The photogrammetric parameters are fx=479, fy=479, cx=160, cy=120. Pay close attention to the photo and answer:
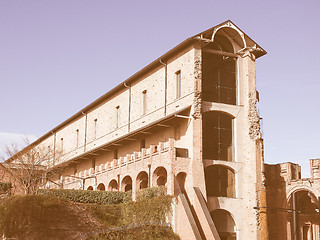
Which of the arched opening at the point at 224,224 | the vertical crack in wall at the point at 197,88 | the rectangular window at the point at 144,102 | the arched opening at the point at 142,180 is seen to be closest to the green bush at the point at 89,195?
the arched opening at the point at 142,180

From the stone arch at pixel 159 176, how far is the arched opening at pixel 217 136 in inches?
121

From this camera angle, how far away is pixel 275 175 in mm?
36875

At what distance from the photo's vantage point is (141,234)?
27969 millimetres

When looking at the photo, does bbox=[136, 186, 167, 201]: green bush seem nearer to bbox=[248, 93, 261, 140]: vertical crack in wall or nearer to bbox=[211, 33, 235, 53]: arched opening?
bbox=[248, 93, 261, 140]: vertical crack in wall

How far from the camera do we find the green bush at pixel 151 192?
29.9 meters

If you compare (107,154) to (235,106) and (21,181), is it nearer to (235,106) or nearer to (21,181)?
(21,181)

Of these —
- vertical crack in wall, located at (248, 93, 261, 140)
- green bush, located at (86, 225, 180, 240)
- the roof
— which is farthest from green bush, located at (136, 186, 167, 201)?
the roof

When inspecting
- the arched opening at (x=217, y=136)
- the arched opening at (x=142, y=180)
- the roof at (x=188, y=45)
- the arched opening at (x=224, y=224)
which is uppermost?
the roof at (x=188, y=45)

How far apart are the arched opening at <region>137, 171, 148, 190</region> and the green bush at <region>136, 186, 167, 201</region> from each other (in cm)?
174

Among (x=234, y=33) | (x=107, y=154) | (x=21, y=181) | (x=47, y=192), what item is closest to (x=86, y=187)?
(x=107, y=154)

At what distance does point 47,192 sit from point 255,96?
15751 millimetres

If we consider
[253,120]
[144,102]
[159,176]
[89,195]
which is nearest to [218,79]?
[253,120]

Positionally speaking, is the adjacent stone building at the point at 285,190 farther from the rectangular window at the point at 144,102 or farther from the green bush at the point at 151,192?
the rectangular window at the point at 144,102

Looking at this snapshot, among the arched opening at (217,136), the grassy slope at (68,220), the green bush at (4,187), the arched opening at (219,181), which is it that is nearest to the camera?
the grassy slope at (68,220)
